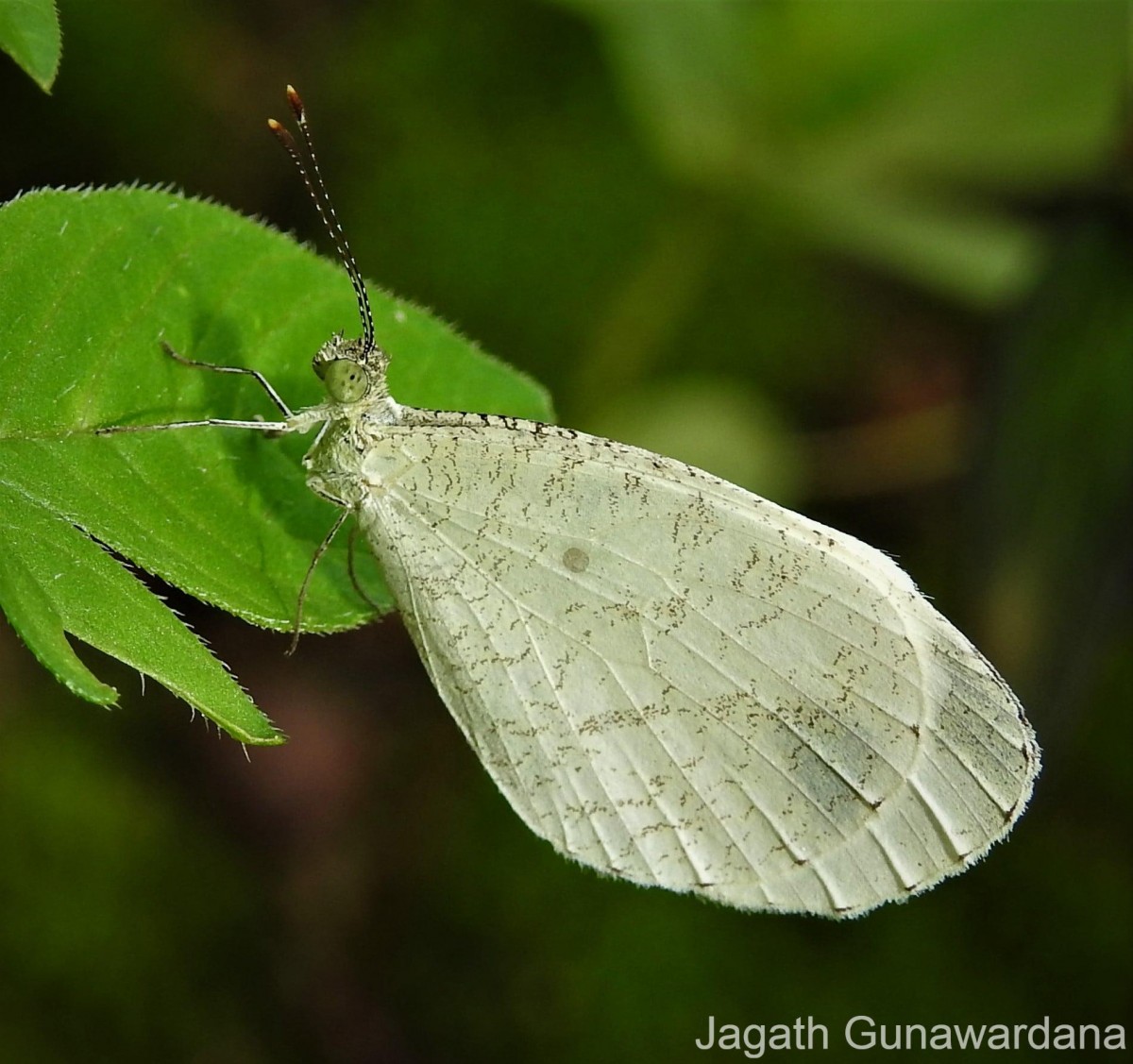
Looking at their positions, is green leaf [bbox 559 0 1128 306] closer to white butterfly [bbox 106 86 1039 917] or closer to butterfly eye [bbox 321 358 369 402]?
white butterfly [bbox 106 86 1039 917]

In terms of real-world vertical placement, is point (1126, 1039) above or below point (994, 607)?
below

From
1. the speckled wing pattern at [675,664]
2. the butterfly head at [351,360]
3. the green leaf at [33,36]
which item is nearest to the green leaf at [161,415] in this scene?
the butterfly head at [351,360]

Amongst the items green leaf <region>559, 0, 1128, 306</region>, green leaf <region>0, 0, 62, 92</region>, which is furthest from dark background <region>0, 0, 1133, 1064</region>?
green leaf <region>0, 0, 62, 92</region>

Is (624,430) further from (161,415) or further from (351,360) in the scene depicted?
(161,415)

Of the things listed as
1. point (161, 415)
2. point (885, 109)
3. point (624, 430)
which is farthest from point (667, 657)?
point (885, 109)

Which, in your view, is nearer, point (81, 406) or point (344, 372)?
point (81, 406)

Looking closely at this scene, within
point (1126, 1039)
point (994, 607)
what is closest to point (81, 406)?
point (994, 607)

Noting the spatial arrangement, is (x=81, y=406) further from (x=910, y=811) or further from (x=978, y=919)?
(x=978, y=919)
